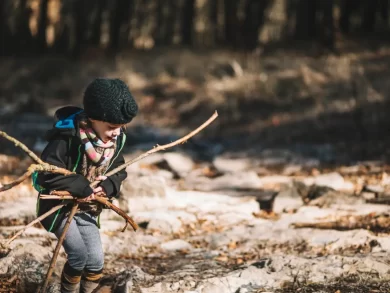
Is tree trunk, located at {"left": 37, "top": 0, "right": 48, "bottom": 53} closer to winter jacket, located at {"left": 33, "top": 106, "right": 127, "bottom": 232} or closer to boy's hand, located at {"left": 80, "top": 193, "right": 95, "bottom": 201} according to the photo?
winter jacket, located at {"left": 33, "top": 106, "right": 127, "bottom": 232}

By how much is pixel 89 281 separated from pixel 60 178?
853 millimetres

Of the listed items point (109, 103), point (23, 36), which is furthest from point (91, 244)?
point (23, 36)

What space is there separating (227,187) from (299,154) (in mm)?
2132

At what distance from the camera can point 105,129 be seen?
3.45 m

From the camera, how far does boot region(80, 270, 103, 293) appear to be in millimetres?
3826

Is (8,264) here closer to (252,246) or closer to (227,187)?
(252,246)

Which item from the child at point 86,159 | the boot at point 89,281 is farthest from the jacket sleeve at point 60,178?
the boot at point 89,281

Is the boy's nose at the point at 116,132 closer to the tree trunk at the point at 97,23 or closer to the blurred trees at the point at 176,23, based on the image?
the blurred trees at the point at 176,23

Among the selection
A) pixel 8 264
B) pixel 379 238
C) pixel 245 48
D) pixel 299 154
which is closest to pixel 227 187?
pixel 299 154

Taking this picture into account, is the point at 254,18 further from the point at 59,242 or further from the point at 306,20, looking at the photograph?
the point at 59,242

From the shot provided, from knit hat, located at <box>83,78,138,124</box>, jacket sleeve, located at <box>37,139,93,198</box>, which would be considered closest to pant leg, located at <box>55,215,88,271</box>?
jacket sleeve, located at <box>37,139,93,198</box>

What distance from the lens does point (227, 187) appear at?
24.6 ft

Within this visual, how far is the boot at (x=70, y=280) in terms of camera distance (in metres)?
3.69

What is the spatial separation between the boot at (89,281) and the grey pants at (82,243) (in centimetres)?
6
